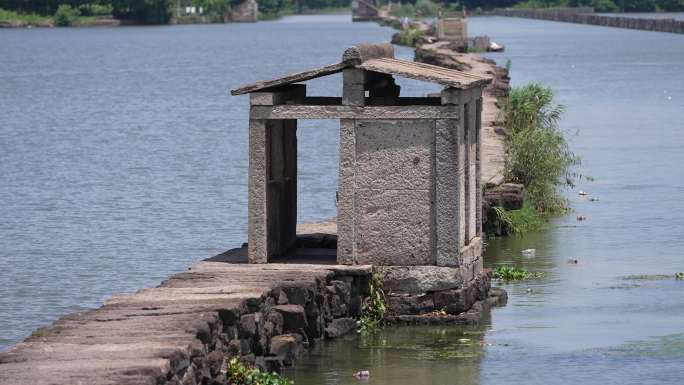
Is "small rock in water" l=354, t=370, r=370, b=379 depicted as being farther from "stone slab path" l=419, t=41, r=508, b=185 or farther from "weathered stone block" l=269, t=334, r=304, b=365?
"stone slab path" l=419, t=41, r=508, b=185

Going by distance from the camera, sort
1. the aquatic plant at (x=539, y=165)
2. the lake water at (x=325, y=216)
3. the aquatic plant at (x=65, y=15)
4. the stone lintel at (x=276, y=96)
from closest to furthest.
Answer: the lake water at (x=325, y=216) < the stone lintel at (x=276, y=96) < the aquatic plant at (x=539, y=165) < the aquatic plant at (x=65, y=15)

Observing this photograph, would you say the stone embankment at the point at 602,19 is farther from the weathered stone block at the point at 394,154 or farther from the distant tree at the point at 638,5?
the weathered stone block at the point at 394,154

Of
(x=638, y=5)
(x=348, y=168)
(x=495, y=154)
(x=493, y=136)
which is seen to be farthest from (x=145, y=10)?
(x=348, y=168)

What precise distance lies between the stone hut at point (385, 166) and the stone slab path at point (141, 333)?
2.93 feet

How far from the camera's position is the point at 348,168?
53.5 ft

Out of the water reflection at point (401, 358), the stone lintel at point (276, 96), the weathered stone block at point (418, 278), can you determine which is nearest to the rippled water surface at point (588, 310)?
the water reflection at point (401, 358)

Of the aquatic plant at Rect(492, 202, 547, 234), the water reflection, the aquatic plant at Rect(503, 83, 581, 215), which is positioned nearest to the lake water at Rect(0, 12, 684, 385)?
the water reflection

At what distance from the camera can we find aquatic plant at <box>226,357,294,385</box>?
43.2 feet

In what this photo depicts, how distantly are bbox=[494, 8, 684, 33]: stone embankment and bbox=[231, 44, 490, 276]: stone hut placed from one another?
108586 millimetres

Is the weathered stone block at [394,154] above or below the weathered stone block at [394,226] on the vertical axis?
above

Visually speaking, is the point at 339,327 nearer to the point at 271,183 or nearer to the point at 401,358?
the point at 401,358

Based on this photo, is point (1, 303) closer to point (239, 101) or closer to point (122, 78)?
point (239, 101)

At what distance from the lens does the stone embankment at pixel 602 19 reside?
128500 mm

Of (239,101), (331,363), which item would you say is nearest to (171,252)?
(331,363)
